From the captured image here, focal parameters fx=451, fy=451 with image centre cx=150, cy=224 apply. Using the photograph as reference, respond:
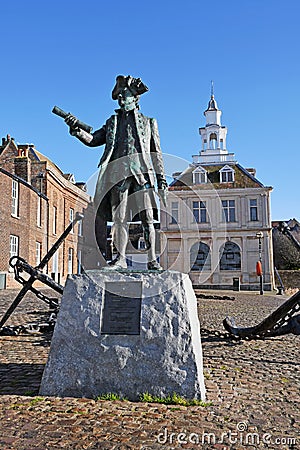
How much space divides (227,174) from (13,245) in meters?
20.6

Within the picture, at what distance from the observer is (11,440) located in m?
3.15

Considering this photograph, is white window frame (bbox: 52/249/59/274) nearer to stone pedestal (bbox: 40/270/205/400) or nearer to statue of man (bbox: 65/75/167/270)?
statue of man (bbox: 65/75/167/270)

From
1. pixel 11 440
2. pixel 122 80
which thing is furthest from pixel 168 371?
pixel 122 80

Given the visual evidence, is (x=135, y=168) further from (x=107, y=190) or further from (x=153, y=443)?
(x=153, y=443)

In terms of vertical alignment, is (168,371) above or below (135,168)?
below

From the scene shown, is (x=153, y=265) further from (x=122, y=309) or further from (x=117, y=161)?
(x=117, y=161)

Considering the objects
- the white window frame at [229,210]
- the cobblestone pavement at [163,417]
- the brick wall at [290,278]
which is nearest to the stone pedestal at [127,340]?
the cobblestone pavement at [163,417]

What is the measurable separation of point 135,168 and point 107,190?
398 millimetres

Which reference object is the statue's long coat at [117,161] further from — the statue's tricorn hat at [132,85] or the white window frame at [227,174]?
the white window frame at [227,174]

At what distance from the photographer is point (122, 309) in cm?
438

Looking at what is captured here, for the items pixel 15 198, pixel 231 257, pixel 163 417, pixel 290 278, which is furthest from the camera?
pixel 290 278
